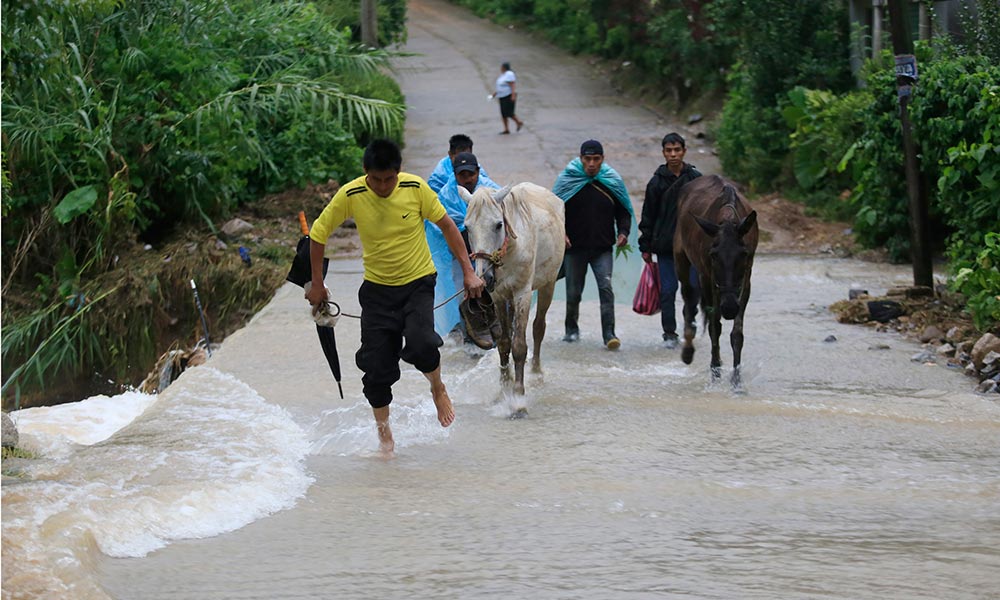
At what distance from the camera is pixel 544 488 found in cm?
696

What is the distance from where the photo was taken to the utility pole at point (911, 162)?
481 inches

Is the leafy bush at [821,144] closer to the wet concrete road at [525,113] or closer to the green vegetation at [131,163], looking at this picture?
the wet concrete road at [525,113]

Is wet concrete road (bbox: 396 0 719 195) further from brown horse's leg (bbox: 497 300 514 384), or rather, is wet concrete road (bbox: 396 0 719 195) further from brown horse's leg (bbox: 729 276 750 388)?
brown horse's leg (bbox: 497 300 514 384)

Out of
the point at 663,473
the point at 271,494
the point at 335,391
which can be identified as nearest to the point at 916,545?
the point at 663,473

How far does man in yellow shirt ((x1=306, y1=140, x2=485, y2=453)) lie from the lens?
23.8 feet

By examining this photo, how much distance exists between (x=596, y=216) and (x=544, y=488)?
4552 millimetres

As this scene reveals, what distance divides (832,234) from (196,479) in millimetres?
12124

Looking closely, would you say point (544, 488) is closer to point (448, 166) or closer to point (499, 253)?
point (499, 253)

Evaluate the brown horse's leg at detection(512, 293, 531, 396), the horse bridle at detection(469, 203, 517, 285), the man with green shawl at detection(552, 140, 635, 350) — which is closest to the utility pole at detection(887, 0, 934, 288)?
the man with green shawl at detection(552, 140, 635, 350)

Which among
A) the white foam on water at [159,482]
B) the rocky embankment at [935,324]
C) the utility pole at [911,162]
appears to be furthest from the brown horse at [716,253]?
the white foam on water at [159,482]

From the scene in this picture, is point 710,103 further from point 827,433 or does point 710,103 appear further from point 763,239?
point 827,433

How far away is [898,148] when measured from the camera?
45.1 ft

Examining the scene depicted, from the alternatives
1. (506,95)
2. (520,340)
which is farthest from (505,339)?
(506,95)

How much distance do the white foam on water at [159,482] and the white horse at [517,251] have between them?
1.71m
